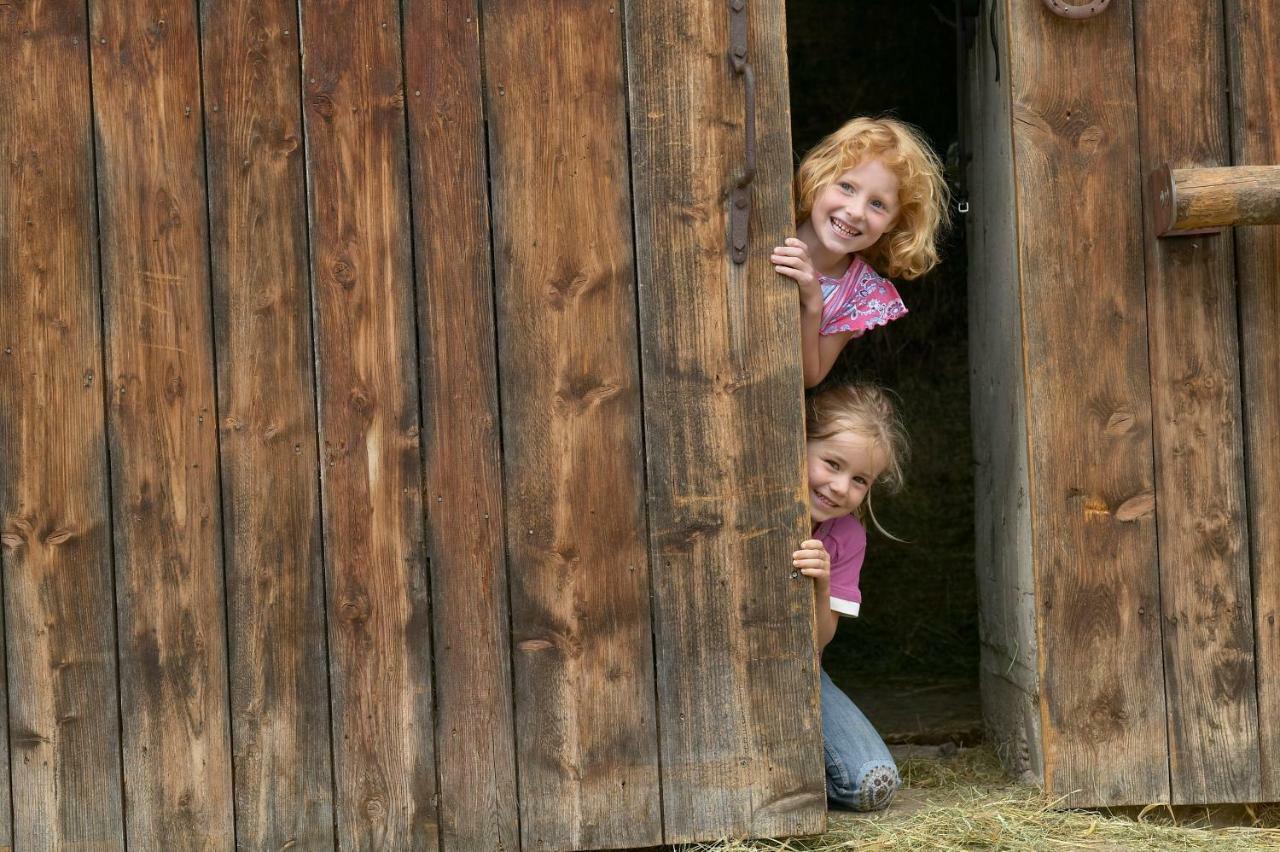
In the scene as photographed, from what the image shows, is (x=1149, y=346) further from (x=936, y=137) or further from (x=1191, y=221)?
(x=936, y=137)

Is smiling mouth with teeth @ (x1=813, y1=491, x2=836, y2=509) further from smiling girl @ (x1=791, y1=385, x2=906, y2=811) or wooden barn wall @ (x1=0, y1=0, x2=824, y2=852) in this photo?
wooden barn wall @ (x1=0, y1=0, x2=824, y2=852)

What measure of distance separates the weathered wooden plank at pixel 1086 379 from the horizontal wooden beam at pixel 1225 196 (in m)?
0.16

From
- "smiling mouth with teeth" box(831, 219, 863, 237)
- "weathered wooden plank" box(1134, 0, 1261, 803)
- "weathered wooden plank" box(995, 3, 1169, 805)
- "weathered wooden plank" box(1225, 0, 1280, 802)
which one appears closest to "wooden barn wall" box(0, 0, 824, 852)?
"smiling mouth with teeth" box(831, 219, 863, 237)

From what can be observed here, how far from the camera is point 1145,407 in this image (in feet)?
9.39

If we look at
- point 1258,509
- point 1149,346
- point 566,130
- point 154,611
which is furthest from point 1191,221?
point 154,611

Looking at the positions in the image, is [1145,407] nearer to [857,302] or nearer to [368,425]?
[857,302]

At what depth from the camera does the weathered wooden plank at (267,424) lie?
270cm

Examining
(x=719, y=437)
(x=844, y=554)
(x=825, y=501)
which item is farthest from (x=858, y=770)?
(x=719, y=437)

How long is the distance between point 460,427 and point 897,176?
1.04 metres

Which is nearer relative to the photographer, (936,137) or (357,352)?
(357,352)

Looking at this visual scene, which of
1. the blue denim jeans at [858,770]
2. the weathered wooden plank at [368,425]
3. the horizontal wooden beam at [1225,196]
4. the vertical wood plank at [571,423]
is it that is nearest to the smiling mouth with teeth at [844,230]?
the vertical wood plank at [571,423]

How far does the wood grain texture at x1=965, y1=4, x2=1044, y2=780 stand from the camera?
298 centimetres

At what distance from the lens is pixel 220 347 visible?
2701mm

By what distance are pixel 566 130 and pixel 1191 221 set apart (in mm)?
1187
